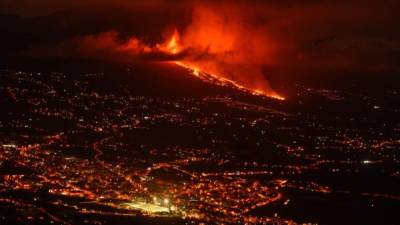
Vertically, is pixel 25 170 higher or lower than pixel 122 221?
higher

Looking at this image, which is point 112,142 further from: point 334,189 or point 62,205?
point 62,205

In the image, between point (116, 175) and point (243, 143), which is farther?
point (243, 143)

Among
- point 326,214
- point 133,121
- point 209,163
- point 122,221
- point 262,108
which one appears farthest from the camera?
point 262,108

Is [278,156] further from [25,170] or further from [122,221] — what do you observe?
[122,221]

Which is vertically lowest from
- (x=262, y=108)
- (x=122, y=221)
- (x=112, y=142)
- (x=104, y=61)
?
(x=122, y=221)

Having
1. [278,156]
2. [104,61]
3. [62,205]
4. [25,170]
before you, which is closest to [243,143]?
[278,156]

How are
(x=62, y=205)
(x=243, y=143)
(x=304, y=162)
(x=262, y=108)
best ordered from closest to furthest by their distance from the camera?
(x=62, y=205) → (x=304, y=162) → (x=243, y=143) → (x=262, y=108)

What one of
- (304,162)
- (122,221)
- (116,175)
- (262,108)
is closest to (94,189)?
(116,175)
